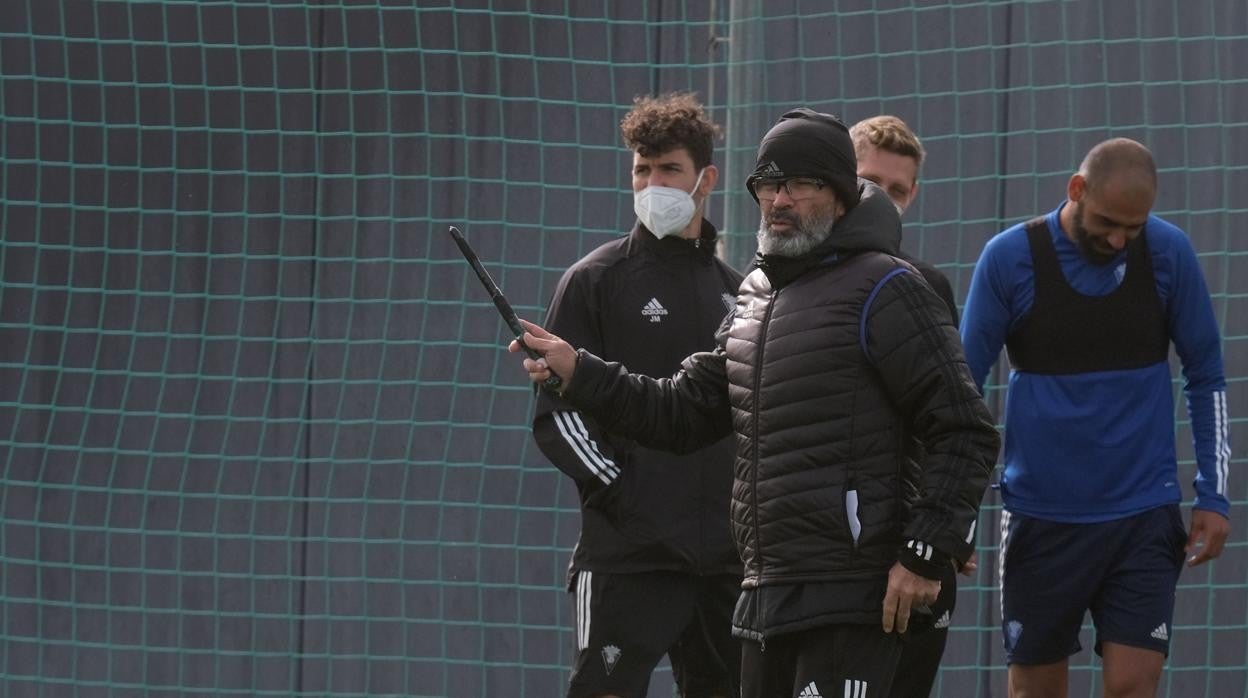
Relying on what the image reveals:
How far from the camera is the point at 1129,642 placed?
439 centimetres

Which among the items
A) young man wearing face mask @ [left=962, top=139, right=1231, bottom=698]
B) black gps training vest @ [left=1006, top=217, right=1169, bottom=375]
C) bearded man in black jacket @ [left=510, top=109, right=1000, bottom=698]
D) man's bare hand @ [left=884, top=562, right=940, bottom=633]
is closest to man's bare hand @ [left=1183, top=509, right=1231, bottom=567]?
young man wearing face mask @ [left=962, top=139, right=1231, bottom=698]

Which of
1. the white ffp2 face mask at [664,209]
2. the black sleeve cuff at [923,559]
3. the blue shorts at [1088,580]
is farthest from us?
the white ffp2 face mask at [664,209]

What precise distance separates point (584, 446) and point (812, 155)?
121cm

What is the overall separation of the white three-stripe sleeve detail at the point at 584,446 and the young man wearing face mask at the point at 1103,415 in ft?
3.39

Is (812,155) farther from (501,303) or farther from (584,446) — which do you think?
(584,446)

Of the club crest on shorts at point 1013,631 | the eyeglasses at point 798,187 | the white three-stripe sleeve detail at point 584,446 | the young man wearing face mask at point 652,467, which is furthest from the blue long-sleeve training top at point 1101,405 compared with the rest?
the eyeglasses at point 798,187

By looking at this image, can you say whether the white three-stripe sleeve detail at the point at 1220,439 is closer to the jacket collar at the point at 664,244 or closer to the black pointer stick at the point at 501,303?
the jacket collar at the point at 664,244

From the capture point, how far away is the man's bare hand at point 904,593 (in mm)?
3273

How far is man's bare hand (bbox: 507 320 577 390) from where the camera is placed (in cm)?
359

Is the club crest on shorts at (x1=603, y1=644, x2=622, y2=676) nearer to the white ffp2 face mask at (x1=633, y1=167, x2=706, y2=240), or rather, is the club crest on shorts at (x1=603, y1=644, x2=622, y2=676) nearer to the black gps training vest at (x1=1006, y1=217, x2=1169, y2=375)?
the white ffp2 face mask at (x1=633, y1=167, x2=706, y2=240)

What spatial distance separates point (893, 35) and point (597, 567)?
102 inches

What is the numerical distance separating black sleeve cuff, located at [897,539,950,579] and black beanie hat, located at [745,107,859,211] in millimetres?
790

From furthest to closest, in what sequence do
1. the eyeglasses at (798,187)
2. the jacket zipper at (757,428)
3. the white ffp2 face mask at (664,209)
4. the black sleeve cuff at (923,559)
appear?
the white ffp2 face mask at (664,209)
the eyeglasses at (798,187)
the jacket zipper at (757,428)
the black sleeve cuff at (923,559)

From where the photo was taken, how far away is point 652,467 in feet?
14.8
